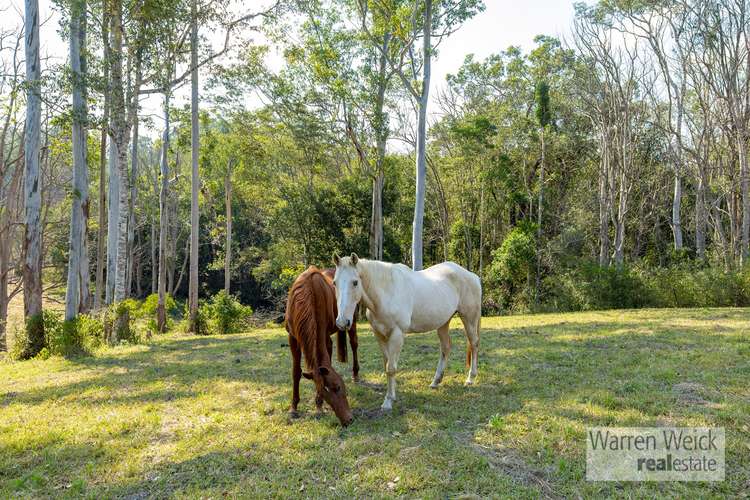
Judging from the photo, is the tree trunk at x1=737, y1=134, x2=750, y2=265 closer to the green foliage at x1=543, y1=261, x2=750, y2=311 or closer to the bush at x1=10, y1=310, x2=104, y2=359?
the green foliage at x1=543, y1=261, x2=750, y2=311

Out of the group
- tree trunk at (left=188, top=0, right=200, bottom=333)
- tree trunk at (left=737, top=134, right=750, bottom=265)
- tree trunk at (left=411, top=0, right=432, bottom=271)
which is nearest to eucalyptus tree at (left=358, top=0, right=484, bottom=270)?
tree trunk at (left=411, top=0, right=432, bottom=271)

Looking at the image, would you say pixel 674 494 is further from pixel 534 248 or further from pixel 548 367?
pixel 534 248

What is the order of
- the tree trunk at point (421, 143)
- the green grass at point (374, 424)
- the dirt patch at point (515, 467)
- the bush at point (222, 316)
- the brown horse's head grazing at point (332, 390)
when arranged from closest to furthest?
the dirt patch at point (515, 467)
the green grass at point (374, 424)
the brown horse's head grazing at point (332, 390)
the bush at point (222, 316)
the tree trunk at point (421, 143)

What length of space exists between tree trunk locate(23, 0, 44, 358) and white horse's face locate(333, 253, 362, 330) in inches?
355

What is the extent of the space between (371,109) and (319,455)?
52.8 ft

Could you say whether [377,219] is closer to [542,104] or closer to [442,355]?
[542,104]

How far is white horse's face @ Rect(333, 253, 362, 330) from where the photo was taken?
14.4 feet

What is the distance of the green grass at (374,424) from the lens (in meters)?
3.41

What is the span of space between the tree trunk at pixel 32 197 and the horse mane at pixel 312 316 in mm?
8332

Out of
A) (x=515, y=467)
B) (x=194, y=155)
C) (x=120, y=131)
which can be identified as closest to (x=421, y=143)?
(x=194, y=155)

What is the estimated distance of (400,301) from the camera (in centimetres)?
503

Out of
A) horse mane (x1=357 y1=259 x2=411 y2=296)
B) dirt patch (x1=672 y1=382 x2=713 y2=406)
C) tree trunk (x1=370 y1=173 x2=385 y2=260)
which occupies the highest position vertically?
tree trunk (x1=370 y1=173 x2=385 y2=260)

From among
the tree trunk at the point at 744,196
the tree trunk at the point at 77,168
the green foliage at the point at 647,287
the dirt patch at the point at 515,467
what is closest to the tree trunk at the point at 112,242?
the tree trunk at the point at 77,168

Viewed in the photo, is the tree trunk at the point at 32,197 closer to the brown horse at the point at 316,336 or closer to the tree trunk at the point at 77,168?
the tree trunk at the point at 77,168
